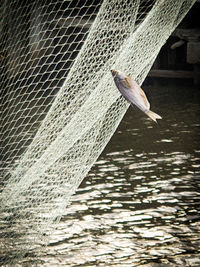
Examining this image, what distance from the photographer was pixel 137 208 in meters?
6.86

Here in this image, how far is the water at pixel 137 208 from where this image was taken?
571 centimetres

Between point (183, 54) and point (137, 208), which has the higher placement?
point (137, 208)

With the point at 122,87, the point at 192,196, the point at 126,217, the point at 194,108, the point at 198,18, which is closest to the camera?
the point at 122,87

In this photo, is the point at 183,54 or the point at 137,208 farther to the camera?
the point at 183,54

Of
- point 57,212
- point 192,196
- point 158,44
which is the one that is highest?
point 158,44

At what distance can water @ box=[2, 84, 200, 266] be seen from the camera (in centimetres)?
571

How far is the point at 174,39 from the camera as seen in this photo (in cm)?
1563

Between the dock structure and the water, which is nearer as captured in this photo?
the water

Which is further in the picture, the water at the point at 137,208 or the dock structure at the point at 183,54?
the dock structure at the point at 183,54

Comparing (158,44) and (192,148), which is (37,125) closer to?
(192,148)

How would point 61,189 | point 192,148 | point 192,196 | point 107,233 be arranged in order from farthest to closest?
point 192,148, point 192,196, point 107,233, point 61,189

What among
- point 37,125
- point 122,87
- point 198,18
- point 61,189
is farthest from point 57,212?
point 198,18

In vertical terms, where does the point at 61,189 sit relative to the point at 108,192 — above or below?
Answer: above

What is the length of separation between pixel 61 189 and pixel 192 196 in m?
1.98
